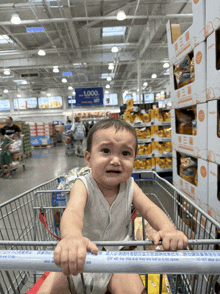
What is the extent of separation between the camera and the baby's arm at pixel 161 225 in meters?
0.78

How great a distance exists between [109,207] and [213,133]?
93 cm

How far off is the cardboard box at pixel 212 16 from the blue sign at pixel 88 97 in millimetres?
10977

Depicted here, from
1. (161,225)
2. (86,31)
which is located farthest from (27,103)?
(161,225)

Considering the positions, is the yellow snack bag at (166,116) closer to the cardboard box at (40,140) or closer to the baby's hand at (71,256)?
the baby's hand at (71,256)

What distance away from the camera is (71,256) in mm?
609

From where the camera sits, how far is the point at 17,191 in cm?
489

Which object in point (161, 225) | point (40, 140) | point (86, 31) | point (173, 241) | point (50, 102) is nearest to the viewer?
point (173, 241)

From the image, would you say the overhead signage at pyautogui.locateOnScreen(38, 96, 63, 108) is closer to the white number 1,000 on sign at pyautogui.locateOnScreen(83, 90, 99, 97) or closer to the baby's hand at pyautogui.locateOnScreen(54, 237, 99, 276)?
the white number 1,000 on sign at pyautogui.locateOnScreen(83, 90, 99, 97)

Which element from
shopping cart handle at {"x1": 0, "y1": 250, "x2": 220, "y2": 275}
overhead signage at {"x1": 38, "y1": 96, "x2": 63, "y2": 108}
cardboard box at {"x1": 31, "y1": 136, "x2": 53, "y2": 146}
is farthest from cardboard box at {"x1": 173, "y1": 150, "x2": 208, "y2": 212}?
overhead signage at {"x1": 38, "y1": 96, "x2": 63, "y2": 108}

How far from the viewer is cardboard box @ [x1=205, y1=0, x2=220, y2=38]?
1.30 metres

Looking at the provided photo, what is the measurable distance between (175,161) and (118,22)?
718 cm

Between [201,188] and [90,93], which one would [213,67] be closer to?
[201,188]

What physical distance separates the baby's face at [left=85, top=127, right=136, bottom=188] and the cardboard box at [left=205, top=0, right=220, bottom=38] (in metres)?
0.98

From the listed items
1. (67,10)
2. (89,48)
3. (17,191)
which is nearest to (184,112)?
(17,191)
